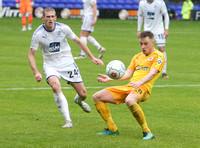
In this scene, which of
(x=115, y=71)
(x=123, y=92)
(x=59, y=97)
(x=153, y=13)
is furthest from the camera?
(x=153, y=13)

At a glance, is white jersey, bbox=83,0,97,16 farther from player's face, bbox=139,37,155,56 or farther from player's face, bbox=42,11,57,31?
player's face, bbox=139,37,155,56

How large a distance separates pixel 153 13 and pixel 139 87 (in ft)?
25.0

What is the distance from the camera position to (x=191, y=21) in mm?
38969

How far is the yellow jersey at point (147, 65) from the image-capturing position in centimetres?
772

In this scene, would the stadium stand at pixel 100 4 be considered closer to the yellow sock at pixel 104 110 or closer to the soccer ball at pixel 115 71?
the soccer ball at pixel 115 71

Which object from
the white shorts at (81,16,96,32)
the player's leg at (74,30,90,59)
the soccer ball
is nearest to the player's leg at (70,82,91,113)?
the soccer ball

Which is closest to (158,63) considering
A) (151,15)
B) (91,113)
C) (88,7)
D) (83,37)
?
(91,113)

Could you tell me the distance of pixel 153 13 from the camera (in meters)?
14.9

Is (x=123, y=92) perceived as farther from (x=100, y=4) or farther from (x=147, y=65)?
(x=100, y=4)

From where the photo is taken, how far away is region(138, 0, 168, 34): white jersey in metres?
14.8

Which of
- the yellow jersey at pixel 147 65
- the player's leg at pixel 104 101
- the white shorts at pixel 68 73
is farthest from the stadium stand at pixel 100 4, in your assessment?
the player's leg at pixel 104 101

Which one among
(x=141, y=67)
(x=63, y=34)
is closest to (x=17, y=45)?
(x=63, y=34)

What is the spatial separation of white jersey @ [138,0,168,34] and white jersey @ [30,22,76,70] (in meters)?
6.29

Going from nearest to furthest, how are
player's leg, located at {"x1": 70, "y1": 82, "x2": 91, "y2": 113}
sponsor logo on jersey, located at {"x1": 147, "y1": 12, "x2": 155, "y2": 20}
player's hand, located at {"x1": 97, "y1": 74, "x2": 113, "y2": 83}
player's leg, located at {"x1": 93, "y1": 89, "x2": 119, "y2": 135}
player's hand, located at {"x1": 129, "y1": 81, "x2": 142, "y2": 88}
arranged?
1. player's hand, located at {"x1": 129, "y1": 81, "x2": 142, "y2": 88}
2. player's hand, located at {"x1": 97, "y1": 74, "x2": 113, "y2": 83}
3. player's leg, located at {"x1": 93, "y1": 89, "x2": 119, "y2": 135}
4. player's leg, located at {"x1": 70, "y1": 82, "x2": 91, "y2": 113}
5. sponsor logo on jersey, located at {"x1": 147, "y1": 12, "x2": 155, "y2": 20}
